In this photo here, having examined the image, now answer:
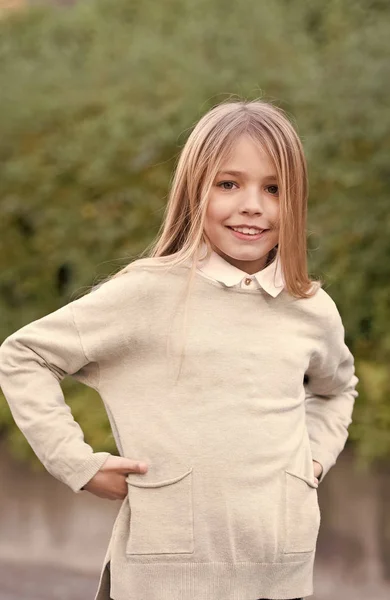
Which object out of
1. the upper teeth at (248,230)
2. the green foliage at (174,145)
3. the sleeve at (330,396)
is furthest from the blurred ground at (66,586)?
the upper teeth at (248,230)

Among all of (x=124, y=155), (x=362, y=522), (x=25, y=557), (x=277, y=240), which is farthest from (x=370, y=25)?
(x=277, y=240)

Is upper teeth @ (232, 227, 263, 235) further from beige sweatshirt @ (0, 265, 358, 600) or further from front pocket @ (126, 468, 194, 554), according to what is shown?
front pocket @ (126, 468, 194, 554)

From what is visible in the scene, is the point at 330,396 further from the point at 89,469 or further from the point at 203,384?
the point at 89,469

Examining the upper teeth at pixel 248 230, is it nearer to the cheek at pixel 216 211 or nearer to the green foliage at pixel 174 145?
the cheek at pixel 216 211

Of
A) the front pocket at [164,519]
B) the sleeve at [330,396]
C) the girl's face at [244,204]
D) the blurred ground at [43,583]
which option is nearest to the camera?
the front pocket at [164,519]

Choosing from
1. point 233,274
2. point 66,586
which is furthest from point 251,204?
point 66,586

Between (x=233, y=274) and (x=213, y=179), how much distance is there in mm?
226

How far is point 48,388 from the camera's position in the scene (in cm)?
303

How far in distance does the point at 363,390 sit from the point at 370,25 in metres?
2.20

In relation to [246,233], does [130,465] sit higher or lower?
lower

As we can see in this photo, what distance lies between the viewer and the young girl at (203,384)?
9.77 feet

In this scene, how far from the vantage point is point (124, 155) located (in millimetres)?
7070

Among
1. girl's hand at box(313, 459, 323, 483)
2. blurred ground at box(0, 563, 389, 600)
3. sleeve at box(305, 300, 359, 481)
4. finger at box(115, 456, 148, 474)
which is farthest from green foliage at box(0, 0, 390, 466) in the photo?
finger at box(115, 456, 148, 474)

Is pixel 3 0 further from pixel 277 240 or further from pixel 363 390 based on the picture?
pixel 277 240
